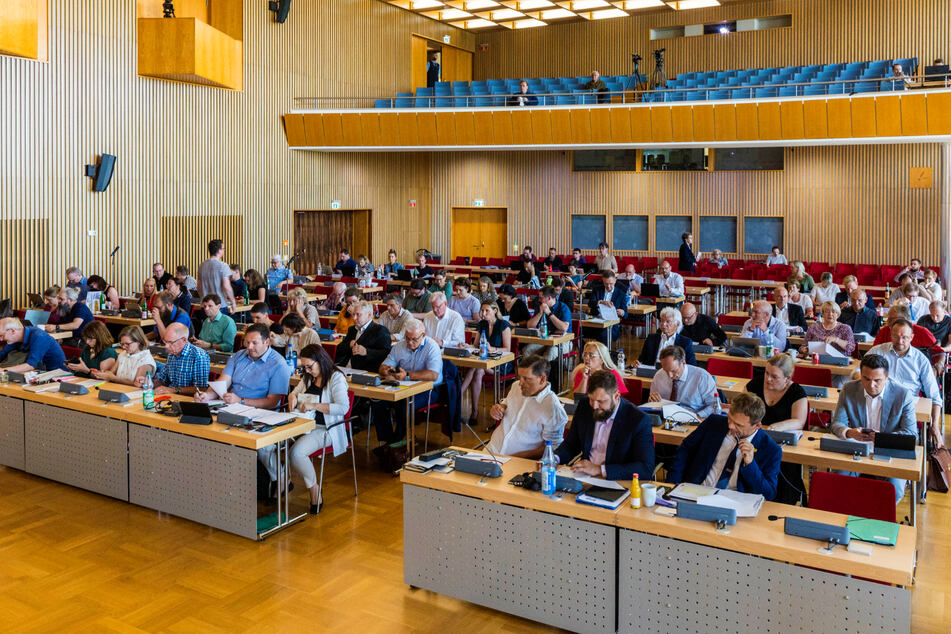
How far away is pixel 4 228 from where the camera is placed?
43.1 feet

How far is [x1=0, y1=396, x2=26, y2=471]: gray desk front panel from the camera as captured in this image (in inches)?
276

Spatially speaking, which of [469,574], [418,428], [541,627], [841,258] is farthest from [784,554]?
[841,258]

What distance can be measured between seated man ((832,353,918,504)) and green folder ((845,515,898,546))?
1522 millimetres

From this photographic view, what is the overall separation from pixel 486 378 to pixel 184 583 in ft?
14.6

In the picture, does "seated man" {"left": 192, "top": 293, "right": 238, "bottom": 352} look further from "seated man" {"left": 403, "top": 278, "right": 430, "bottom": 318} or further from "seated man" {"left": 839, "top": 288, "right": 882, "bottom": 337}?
"seated man" {"left": 839, "top": 288, "right": 882, "bottom": 337}

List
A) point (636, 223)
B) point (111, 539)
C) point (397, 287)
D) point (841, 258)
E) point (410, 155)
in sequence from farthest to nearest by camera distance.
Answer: point (410, 155) < point (636, 223) < point (841, 258) < point (397, 287) < point (111, 539)

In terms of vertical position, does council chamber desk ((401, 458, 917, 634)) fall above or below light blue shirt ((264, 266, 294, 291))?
below

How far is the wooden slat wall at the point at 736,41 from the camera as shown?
18672mm

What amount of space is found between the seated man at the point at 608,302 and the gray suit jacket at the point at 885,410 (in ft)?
17.5

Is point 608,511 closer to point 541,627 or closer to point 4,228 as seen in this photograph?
point 541,627

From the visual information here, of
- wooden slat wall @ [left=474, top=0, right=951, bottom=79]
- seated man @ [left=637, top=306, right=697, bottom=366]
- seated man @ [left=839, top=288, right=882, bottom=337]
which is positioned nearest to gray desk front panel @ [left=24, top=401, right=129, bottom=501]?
seated man @ [left=637, top=306, right=697, bottom=366]

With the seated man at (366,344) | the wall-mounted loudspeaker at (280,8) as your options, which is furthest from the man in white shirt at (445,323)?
the wall-mounted loudspeaker at (280,8)

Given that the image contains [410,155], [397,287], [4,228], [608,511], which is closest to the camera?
[608,511]

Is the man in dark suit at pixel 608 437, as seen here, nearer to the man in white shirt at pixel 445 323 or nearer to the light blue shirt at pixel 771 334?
the light blue shirt at pixel 771 334
